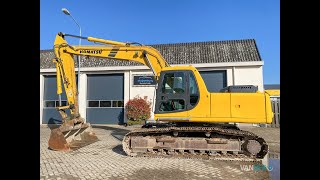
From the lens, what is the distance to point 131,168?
6719 mm

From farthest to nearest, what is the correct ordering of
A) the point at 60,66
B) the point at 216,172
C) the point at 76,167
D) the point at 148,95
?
1. the point at 148,95
2. the point at 60,66
3. the point at 76,167
4. the point at 216,172

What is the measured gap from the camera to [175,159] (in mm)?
7840

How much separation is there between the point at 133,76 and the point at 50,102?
8098 mm

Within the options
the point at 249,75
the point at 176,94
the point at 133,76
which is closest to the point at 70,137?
the point at 176,94

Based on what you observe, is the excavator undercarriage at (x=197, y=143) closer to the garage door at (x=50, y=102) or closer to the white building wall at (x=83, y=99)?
the white building wall at (x=83, y=99)

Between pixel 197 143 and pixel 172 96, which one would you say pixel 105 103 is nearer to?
pixel 172 96

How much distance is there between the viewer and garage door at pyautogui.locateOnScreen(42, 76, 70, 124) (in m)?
22.0

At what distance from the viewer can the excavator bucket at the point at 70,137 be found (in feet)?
29.7

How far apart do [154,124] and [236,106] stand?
10.2 ft
